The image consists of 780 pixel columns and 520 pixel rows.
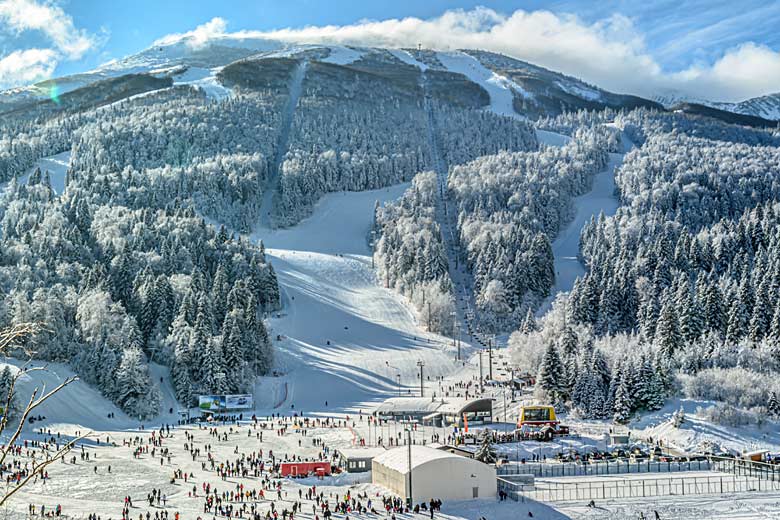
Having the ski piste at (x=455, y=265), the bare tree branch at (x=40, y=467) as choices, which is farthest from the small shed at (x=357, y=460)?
the ski piste at (x=455, y=265)

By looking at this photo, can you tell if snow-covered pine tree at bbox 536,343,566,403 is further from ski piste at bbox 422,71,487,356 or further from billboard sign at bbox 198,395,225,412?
ski piste at bbox 422,71,487,356

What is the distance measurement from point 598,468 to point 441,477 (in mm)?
10068

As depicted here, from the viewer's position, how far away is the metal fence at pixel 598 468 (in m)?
45.9

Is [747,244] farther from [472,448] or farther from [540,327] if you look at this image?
[472,448]

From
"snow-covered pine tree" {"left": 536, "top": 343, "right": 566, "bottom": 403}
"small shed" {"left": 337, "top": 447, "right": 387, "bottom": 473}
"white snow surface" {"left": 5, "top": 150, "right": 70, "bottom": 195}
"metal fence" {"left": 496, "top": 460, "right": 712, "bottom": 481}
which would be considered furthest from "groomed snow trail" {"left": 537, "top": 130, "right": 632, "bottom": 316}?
"white snow surface" {"left": 5, "top": 150, "right": 70, "bottom": 195}

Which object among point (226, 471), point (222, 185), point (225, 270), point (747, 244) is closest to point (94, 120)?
point (222, 185)

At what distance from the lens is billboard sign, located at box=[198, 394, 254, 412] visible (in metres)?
69.5

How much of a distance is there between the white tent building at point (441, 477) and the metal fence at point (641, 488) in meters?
1.84

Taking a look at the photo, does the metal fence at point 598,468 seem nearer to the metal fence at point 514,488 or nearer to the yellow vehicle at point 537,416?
the metal fence at point 514,488

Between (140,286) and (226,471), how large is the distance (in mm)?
41786

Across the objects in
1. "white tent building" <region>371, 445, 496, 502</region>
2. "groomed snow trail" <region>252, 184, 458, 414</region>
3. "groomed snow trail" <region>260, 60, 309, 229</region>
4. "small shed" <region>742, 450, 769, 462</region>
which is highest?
"groomed snow trail" <region>260, 60, 309, 229</region>

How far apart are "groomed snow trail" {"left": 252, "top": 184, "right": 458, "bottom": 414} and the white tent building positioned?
28690mm

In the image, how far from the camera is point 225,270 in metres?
97.8

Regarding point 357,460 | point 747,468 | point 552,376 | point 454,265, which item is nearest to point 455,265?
point 454,265
